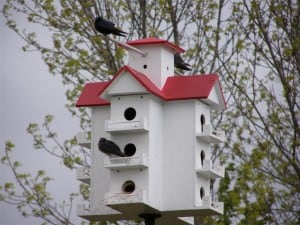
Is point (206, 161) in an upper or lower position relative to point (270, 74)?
lower

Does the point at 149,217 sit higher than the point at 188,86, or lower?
lower

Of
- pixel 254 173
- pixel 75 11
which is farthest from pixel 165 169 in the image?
pixel 75 11

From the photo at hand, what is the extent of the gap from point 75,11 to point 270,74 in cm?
290

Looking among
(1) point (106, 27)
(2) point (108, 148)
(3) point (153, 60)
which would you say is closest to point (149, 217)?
(2) point (108, 148)

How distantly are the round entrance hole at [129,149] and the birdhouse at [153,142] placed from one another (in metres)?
0.01

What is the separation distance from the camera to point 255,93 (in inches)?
1044

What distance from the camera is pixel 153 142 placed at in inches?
938

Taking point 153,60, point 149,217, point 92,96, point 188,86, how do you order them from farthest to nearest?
1. point 92,96
2. point 153,60
3. point 188,86
4. point 149,217

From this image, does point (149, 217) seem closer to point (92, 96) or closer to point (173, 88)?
point (173, 88)

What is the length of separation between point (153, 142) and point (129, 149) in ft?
0.93

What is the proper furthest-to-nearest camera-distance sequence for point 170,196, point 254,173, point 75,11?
point 75,11 < point 254,173 < point 170,196

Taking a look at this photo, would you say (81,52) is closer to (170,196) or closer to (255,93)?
(255,93)

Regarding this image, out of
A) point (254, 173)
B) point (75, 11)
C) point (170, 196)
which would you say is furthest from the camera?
point (75, 11)

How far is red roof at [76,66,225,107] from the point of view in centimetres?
2400
